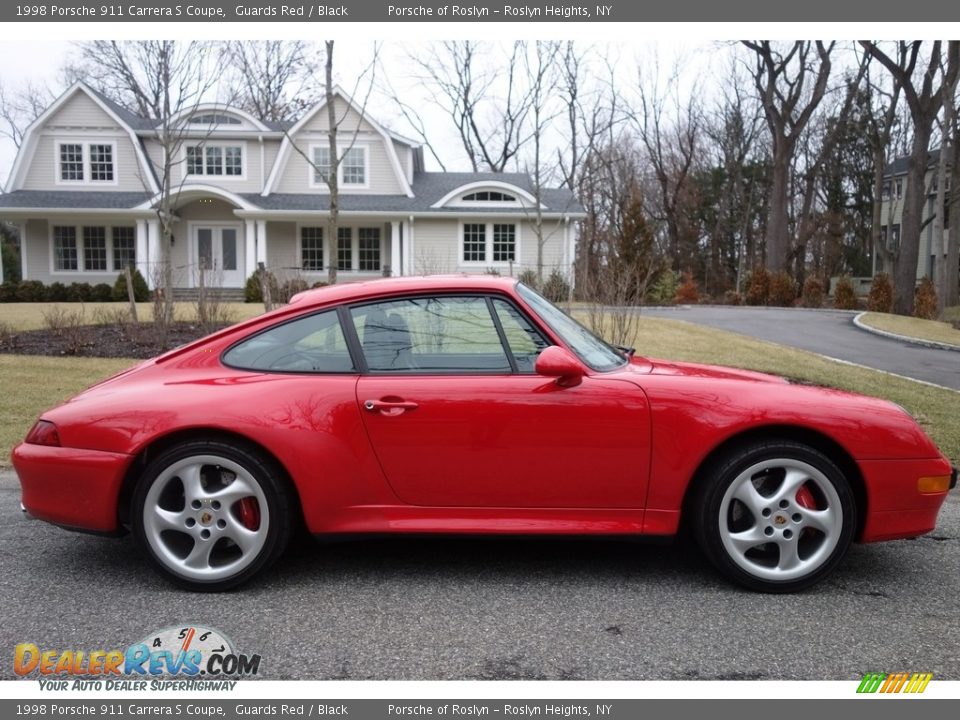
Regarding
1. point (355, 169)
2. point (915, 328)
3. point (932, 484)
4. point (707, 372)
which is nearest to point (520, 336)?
point (707, 372)

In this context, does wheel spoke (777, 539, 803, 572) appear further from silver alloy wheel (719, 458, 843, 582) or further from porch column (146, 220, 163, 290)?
porch column (146, 220, 163, 290)

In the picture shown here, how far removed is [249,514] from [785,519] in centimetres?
243

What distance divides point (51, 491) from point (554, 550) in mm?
2457

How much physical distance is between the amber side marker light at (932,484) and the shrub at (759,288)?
30.7 metres

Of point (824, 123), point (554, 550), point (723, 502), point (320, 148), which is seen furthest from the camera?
point (824, 123)

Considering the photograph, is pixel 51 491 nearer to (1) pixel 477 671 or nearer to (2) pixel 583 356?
(1) pixel 477 671

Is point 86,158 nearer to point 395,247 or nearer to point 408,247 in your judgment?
point 395,247

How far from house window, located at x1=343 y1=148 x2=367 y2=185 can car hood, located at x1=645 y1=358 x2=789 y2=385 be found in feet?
83.1

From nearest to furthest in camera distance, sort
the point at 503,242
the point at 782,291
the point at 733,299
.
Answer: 1. the point at 503,242
2. the point at 782,291
3. the point at 733,299

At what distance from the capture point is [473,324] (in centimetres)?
356

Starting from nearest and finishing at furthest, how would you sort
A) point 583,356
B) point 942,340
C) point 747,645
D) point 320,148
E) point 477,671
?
point 477,671
point 747,645
point 583,356
point 942,340
point 320,148

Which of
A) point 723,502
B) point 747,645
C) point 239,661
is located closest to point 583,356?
point 723,502

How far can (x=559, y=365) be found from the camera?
3.27 m

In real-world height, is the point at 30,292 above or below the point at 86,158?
below
